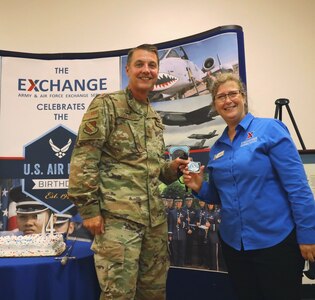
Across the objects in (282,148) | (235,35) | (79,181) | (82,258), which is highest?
(235,35)

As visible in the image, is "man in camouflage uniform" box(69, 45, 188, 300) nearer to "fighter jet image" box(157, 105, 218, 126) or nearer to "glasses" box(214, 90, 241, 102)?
"glasses" box(214, 90, 241, 102)

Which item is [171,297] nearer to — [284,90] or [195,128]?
[195,128]

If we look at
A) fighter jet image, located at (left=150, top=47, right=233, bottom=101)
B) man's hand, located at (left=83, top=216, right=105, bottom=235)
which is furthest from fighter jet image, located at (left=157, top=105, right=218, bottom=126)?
man's hand, located at (left=83, top=216, right=105, bottom=235)

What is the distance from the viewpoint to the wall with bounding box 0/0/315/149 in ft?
8.63

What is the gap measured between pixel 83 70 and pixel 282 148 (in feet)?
5.44

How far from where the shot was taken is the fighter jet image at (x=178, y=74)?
2.16 m

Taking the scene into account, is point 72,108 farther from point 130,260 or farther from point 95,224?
point 130,260

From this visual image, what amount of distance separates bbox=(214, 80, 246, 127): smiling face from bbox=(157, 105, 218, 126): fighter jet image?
566mm

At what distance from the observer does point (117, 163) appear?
59.6 inches

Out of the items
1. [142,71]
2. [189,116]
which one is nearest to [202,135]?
[189,116]

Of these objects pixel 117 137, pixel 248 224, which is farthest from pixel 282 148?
pixel 117 137

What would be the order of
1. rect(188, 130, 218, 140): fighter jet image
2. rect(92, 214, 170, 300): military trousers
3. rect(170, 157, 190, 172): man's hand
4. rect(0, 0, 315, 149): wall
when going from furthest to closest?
rect(0, 0, 315, 149): wall < rect(188, 130, 218, 140): fighter jet image < rect(170, 157, 190, 172): man's hand < rect(92, 214, 170, 300): military trousers

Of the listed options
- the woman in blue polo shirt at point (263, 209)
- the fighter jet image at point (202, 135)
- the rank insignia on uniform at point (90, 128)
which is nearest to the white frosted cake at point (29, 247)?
the rank insignia on uniform at point (90, 128)

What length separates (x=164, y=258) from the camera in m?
1.58
